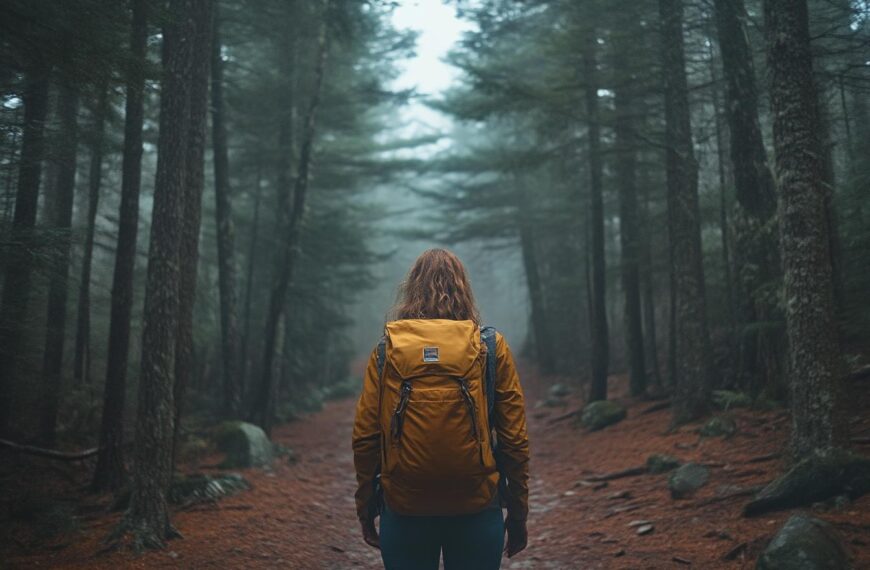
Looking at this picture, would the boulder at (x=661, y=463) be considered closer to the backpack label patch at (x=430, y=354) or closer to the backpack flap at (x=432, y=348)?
the backpack flap at (x=432, y=348)

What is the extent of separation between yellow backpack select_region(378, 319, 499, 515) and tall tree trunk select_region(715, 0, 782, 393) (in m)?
7.97

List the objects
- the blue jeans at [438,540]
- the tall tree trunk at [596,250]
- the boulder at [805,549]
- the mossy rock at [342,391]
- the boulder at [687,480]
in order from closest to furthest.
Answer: the blue jeans at [438,540], the boulder at [805,549], the boulder at [687,480], the tall tree trunk at [596,250], the mossy rock at [342,391]

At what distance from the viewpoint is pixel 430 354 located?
2971 millimetres

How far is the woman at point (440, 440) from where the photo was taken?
2.90 m

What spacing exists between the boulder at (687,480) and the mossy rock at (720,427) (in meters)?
1.52

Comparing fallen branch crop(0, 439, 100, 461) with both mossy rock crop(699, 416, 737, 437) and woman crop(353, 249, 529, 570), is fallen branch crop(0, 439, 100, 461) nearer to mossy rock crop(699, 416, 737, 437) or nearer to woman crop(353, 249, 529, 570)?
woman crop(353, 249, 529, 570)

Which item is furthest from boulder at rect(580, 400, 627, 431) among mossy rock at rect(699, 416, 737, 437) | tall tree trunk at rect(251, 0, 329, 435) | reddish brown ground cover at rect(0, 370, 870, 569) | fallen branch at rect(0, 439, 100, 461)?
fallen branch at rect(0, 439, 100, 461)

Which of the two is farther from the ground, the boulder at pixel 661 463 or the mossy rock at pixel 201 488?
the boulder at pixel 661 463

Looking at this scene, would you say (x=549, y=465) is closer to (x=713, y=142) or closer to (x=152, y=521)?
(x=152, y=521)

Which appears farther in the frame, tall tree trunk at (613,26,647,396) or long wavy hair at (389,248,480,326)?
tall tree trunk at (613,26,647,396)

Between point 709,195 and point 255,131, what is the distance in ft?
37.2

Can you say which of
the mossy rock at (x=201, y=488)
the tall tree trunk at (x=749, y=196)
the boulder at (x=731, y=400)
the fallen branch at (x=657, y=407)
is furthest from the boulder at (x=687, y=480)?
the mossy rock at (x=201, y=488)

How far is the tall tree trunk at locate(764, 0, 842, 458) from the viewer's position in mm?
6164

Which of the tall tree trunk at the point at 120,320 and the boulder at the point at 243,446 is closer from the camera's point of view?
the tall tree trunk at the point at 120,320
